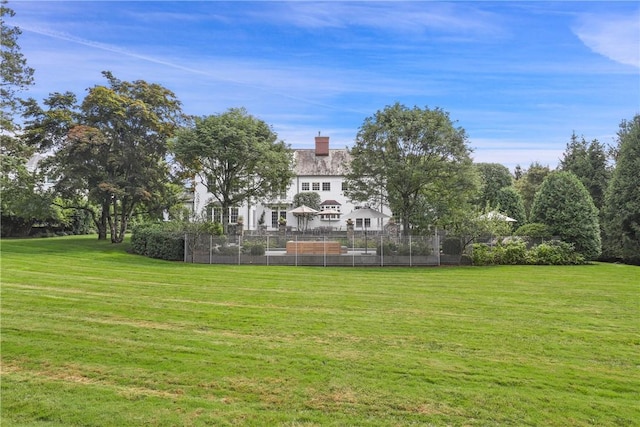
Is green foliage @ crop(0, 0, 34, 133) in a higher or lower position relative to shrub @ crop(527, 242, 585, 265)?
higher

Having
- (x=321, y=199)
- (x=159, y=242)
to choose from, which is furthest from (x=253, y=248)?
(x=321, y=199)

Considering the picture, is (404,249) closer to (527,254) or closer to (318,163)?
(527,254)

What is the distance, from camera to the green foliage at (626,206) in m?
23.6

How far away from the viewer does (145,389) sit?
5039 millimetres

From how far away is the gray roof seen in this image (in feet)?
151

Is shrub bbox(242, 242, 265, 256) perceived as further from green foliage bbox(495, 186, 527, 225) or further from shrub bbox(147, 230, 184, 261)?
green foliage bbox(495, 186, 527, 225)

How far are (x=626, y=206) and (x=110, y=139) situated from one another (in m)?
31.4

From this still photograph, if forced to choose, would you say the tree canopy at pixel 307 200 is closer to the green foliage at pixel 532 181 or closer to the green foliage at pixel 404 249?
the green foliage at pixel 532 181

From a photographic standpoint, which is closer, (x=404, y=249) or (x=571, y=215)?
(x=404, y=249)

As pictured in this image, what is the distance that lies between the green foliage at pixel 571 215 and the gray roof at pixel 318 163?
24.6m

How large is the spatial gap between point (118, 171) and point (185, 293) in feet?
66.7

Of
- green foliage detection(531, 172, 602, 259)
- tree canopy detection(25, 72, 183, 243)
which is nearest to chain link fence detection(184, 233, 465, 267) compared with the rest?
green foliage detection(531, 172, 602, 259)

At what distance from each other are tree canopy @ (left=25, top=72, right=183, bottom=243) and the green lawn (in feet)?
50.6

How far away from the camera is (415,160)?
22.6 metres
